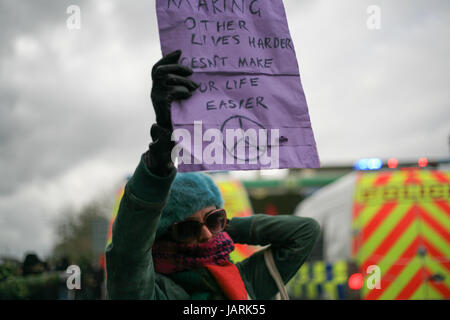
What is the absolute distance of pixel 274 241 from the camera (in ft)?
8.20

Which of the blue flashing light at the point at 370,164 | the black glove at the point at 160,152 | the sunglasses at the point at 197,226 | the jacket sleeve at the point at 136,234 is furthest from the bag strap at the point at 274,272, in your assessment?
the blue flashing light at the point at 370,164

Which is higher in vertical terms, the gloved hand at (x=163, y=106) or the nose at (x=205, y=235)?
the gloved hand at (x=163, y=106)

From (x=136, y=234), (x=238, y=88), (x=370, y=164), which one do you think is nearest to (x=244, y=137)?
(x=238, y=88)

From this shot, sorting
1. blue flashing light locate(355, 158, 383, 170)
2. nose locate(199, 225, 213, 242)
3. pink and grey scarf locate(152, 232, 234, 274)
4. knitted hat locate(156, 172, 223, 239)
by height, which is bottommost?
pink and grey scarf locate(152, 232, 234, 274)

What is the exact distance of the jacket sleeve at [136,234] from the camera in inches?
66.8

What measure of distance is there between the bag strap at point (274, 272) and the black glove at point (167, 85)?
42.5 inches

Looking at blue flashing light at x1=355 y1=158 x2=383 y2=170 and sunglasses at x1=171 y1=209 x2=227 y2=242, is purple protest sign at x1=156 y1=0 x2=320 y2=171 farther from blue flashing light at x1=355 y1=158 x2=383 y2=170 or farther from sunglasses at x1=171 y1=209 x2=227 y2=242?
blue flashing light at x1=355 y1=158 x2=383 y2=170

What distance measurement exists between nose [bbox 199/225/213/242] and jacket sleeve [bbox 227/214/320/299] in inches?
10.5

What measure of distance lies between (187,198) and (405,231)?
4034 mm

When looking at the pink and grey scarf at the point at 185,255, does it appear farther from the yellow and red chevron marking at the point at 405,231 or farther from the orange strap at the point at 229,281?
the yellow and red chevron marking at the point at 405,231

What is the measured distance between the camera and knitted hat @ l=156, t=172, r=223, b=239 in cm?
226

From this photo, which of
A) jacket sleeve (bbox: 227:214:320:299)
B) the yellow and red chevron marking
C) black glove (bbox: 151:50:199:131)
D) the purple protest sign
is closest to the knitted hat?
jacket sleeve (bbox: 227:214:320:299)

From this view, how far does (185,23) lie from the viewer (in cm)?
187
